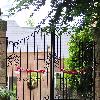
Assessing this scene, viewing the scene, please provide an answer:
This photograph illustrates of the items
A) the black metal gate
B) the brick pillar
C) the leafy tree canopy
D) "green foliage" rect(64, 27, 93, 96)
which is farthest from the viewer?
"green foliage" rect(64, 27, 93, 96)

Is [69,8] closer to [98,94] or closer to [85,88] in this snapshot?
[98,94]

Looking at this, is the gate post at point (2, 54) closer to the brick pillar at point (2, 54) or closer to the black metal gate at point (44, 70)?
the brick pillar at point (2, 54)

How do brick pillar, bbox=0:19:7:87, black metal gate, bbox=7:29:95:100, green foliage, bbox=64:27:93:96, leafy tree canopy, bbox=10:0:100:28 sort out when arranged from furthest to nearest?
green foliage, bbox=64:27:93:96 < black metal gate, bbox=7:29:95:100 < brick pillar, bbox=0:19:7:87 < leafy tree canopy, bbox=10:0:100:28

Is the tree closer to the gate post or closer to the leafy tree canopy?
the leafy tree canopy

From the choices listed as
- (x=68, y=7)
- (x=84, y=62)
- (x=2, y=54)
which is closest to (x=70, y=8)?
(x=68, y=7)

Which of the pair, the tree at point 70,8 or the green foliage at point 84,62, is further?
the green foliage at point 84,62

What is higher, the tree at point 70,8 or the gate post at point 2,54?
the tree at point 70,8

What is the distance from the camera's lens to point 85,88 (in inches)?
250

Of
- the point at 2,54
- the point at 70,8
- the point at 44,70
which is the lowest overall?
the point at 44,70

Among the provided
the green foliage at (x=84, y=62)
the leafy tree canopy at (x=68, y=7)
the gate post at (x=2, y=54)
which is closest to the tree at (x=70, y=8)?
the leafy tree canopy at (x=68, y=7)

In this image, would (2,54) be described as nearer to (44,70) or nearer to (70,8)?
(44,70)

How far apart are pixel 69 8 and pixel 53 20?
297 millimetres

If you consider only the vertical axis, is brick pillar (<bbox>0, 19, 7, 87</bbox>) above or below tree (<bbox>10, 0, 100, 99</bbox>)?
below

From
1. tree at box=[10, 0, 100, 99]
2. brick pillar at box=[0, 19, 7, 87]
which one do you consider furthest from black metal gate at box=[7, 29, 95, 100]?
tree at box=[10, 0, 100, 99]
